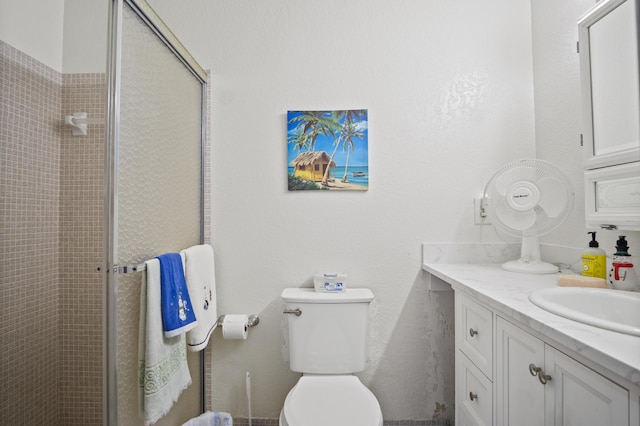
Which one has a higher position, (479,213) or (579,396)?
(479,213)

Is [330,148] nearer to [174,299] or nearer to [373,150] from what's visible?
[373,150]

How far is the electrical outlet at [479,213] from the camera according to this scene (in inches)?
61.9

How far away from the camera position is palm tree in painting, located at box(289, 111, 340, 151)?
62.1 inches

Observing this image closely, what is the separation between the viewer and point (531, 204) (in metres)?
1.32

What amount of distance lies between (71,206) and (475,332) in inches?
67.2

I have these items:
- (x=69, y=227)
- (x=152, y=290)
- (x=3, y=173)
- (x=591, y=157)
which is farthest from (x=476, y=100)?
(x=3, y=173)

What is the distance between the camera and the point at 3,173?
1122 millimetres

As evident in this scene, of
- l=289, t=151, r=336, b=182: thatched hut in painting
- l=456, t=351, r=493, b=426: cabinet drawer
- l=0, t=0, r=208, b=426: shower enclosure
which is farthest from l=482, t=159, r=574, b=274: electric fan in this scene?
l=0, t=0, r=208, b=426: shower enclosure

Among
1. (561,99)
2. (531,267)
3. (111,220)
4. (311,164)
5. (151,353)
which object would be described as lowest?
(151,353)

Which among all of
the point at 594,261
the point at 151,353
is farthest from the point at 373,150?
the point at 151,353

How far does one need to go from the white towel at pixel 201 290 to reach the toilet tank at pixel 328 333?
37 cm

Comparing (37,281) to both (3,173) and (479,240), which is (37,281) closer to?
(3,173)

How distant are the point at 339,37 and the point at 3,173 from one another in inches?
63.8

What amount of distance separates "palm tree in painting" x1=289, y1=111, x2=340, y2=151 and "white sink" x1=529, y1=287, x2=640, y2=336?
3.74ft
